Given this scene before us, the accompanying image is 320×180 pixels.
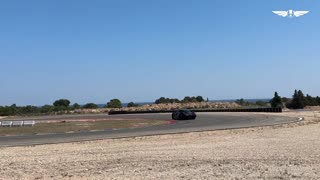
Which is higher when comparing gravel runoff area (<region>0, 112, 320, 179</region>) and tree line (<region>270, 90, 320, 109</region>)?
tree line (<region>270, 90, 320, 109</region>)

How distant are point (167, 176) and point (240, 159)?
3.47m

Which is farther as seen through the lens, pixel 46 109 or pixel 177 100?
pixel 177 100

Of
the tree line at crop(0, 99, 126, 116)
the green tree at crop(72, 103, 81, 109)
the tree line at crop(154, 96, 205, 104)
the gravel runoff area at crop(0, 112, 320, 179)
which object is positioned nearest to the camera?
the gravel runoff area at crop(0, 112, 320, 179)

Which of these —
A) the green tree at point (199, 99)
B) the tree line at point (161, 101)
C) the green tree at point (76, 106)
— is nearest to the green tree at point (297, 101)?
the tree line at point (161, 101)

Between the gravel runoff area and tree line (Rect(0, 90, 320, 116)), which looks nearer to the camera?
the gravel runoff area

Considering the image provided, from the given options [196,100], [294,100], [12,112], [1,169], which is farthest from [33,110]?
[1,169]

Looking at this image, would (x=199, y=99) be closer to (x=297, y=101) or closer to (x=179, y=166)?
(x=297, y=101)

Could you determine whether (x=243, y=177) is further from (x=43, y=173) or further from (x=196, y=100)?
(x=196, y=100)

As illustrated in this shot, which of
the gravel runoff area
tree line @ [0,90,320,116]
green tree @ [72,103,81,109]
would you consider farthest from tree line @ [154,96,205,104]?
the gravel runoff area

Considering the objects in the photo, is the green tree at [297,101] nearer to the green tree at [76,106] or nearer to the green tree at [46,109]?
the green tree at [46,109]

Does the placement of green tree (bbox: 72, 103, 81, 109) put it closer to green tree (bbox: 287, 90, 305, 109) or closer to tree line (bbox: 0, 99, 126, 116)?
tree line (bbox: 0, 99, 126, 116)

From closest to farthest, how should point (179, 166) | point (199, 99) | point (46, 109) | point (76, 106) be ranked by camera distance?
point (179, 166), point (46, 109), point (76, 106), point (199, 99)

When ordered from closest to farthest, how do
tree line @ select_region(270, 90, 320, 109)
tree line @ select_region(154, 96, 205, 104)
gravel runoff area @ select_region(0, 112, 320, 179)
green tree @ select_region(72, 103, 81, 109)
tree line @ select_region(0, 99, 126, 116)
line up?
1. gravel runoff area @ select_region(0, 112, 320, 179)
2. tree line @ select_region(270, 90, 320, 109)
3. tree line @ select_region(0, 99, 126, 116)
4. green tree @ select_region(72, 103, 81, 109)
5. tree line @ select_region(154, 96, 205, 104)

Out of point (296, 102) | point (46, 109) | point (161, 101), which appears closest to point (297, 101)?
point (296, 102)
